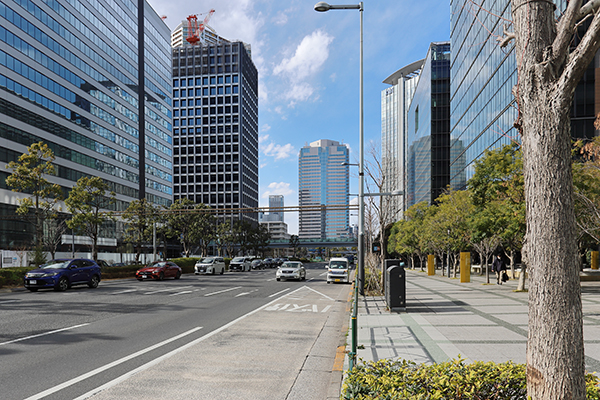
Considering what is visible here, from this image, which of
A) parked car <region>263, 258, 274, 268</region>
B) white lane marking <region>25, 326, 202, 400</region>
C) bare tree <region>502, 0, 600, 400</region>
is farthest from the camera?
parked car <region>263, 258, 274, 268</region>

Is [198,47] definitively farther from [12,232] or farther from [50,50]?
[12,232]

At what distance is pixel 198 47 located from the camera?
136250mm

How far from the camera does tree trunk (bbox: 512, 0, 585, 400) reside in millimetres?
3578

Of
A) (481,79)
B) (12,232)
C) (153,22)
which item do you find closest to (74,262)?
(12,232)

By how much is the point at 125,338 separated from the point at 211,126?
127 meters

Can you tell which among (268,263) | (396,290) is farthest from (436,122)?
(396,290)

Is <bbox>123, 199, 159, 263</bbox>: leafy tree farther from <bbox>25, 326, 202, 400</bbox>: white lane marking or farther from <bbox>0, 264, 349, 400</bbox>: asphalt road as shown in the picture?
<bbox>25, 326, 202, 400</bbox>: white lane marking

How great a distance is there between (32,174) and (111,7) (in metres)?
51.4

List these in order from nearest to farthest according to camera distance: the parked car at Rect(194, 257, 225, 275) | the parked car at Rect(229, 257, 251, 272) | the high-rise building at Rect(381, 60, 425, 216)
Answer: the parked car at Rect(194, 257, 225, 275)
the parked car at Rect(229, 257, 251, 272)
the high-rise building at Rect(381, 60, 425, 216)

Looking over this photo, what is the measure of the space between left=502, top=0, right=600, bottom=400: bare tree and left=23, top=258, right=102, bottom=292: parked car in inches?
892

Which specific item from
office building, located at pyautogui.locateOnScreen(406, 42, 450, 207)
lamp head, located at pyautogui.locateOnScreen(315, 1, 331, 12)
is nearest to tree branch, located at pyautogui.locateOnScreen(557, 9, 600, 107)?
lamp head, located at pyautogui.locateOnScreen(315, 1, 331, 12)

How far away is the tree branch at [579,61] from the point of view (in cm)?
341

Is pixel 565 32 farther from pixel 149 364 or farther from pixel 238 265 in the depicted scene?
pixel 238 265

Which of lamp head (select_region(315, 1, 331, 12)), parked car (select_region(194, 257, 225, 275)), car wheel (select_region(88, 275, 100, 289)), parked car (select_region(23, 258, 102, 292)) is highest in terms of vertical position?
lamp head (select_region(315, 1, 331, 12))
